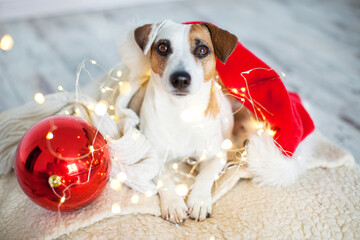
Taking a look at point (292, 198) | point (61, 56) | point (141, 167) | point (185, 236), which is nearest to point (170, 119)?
point (141, 167)

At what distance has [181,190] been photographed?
4.76ft

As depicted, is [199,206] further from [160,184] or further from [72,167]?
[72,167]

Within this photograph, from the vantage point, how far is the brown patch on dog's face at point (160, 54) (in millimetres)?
1375

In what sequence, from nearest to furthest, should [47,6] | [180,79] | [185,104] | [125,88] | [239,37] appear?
[180,79]
[185,104]
[125,88]
[239,37]
[47,6]

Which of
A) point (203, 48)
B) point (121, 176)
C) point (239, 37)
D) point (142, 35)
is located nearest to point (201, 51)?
point (203, 48)

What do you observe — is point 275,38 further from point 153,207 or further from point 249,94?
point 153,207

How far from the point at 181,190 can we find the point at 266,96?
645mm

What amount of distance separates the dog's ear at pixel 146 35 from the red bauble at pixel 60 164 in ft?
1.48

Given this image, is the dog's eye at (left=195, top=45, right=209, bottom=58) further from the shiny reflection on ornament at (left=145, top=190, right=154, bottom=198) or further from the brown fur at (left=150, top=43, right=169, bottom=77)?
the shiny reflection on ornament at (left=145, top=190, right=154, bottom=198)

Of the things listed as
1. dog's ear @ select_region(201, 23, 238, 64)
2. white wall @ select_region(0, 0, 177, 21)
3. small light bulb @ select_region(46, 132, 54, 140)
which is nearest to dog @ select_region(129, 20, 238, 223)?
dog's ear @ select_region(201, 23, 238, 64)

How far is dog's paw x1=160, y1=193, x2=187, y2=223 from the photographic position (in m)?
1.36

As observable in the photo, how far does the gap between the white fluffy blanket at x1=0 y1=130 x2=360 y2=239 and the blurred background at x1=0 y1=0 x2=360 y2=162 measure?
797 millimetres

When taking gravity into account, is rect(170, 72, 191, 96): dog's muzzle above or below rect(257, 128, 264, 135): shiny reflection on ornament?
above

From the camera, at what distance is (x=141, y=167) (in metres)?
1.45
